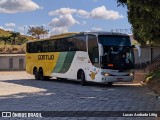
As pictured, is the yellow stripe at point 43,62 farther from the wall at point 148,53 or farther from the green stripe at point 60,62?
the wall at point 148,53

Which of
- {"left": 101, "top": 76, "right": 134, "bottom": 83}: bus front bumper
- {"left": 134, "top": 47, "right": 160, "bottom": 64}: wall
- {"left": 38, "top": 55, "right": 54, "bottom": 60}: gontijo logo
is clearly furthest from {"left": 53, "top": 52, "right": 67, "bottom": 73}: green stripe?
{"left": 134, "top": 47, "right": 160, "bottom": 64}: wall

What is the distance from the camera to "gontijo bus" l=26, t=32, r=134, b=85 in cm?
2498

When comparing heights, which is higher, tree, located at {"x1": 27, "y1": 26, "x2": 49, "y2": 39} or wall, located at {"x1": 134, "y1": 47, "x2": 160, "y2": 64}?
tree, located at {"x1": 27, "y1": 26, "x2": 49, "y2": 39}

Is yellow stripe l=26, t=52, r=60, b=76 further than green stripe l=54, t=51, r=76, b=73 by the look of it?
Yes

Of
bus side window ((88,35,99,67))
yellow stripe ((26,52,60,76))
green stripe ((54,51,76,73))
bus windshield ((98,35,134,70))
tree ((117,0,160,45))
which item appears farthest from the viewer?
yellow stripe ((26,52,60,76))

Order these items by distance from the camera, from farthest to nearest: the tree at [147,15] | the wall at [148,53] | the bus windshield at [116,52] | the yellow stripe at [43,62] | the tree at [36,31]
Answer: the tree at [36,31] < the wall at [148,53] < the yellow stripe at [43,62] < the bus windshield at [116,52] < the tree at [147,15]

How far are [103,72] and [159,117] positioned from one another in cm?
1415

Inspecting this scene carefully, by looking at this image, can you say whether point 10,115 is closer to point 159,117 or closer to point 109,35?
point 159,117

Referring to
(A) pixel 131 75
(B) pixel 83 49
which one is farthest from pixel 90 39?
(A) pixel 131 75

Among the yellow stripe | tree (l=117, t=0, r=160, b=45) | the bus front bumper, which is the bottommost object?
the bus front bumper

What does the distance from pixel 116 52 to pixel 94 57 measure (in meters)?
1.43

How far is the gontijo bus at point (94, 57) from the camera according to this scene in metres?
25.0

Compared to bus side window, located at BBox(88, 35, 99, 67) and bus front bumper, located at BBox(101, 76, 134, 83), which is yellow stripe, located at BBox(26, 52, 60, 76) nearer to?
bus side window, located at BBox(88, 35, 99, 67)

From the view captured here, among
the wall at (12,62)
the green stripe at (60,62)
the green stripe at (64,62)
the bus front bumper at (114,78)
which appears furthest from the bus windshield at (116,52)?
the wall at (12,62)
